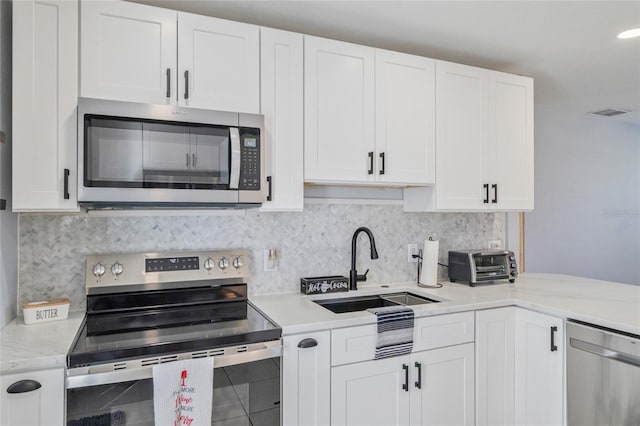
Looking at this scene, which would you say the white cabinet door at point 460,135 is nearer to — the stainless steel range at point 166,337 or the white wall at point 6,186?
the stainless steel range at point 166,337

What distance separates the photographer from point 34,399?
1.29 m

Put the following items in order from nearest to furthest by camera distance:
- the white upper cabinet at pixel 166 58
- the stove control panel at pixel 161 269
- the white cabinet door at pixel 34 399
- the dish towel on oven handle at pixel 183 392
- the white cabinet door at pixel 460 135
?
the white cabinet door at pixel 34 399
the dish towel on oven handle at pixel 183 392
the white upper cabinet at pixel 166 58
the stove control panel at pixel 161 269
the white cabinet door at pixel 460 135

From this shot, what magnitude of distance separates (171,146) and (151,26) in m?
0.53

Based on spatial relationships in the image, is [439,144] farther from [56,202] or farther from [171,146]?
[56,202]

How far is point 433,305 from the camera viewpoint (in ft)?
6.66

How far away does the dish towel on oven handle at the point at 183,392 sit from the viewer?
54.3 inches

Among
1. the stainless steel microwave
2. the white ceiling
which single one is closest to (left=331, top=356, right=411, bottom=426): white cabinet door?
the stainless steel microwave

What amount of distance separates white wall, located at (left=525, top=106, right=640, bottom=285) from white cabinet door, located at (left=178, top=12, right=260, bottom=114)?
2.70m

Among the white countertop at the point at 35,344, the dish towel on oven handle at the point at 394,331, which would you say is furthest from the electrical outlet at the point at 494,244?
the white countertop at the point at 35,344

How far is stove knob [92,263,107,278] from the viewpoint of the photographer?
1.84 m

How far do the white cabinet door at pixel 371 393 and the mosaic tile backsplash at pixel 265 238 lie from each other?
0.68 meters

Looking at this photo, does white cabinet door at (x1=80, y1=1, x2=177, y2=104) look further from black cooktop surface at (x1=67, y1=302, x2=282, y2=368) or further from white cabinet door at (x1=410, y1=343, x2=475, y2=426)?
white cabinet door at (x1=410, y1=343, x2=475, y2=426)

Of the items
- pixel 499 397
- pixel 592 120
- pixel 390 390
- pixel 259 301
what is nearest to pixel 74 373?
pixel 259 301

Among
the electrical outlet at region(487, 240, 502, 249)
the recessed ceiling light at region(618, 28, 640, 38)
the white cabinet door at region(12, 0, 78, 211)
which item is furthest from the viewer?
the electrical outlet at region(487, 240, 502, 249)
